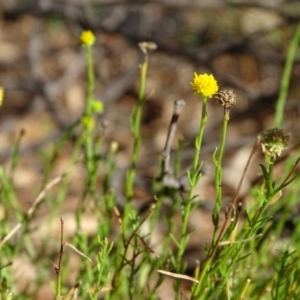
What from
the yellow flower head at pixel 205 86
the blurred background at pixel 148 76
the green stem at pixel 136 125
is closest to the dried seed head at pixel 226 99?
Result: the yellow flower head at pixel 205 86

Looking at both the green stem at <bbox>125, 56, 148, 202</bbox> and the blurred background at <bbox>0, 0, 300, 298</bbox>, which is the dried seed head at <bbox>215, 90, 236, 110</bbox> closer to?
the green stem at <bbox>125, 56, 148, 202</bbox>

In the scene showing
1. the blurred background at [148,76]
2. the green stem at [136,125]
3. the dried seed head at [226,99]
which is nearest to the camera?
the dried seed head at [226,99]

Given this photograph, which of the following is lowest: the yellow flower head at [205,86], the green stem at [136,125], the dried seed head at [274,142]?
the green stem at [136,125]

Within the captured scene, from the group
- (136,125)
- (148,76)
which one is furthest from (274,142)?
(148,76)

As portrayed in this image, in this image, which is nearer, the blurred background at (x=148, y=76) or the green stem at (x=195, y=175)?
the green stem at (x=195, y=175)

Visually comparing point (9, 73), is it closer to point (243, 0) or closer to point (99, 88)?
point (99, 88)

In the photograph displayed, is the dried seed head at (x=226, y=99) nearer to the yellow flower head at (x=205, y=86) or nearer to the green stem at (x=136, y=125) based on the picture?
the yellow flower head at (x=205, y=86)

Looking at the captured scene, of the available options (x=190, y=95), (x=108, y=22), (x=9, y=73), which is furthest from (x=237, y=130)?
(x=9, y=73)

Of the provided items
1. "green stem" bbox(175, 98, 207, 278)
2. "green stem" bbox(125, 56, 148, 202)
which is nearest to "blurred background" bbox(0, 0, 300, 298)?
"green stem" bbox(125, 56, 148, 202)
